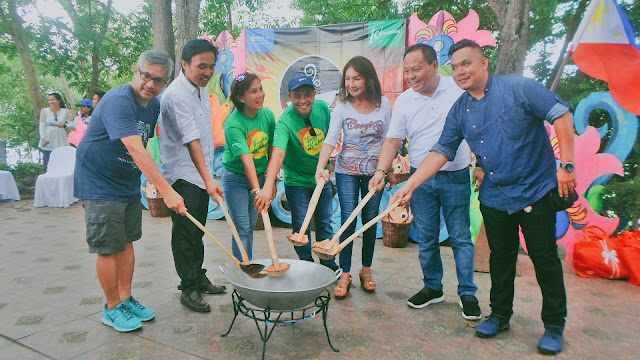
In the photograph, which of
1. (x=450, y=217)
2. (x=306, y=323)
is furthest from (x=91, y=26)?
(x=450, y=217)

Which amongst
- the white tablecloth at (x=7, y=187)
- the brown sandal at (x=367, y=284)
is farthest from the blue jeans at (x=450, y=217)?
the white tablecloth at (x=7, y=187)

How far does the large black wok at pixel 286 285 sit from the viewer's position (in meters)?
1.95

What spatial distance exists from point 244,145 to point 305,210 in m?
0.74

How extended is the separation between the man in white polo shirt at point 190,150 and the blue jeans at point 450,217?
1463 mm

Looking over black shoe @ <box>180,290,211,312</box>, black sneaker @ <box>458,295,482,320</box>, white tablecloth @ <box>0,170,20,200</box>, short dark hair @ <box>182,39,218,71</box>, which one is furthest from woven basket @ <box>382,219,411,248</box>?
white tablecloth @ <box>0,170,20,200</box>

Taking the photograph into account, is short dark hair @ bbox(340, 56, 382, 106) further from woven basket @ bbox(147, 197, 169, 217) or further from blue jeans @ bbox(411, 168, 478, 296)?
woven basket @ bbox(147, 197, 169, 217)

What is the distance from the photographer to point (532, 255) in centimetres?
231

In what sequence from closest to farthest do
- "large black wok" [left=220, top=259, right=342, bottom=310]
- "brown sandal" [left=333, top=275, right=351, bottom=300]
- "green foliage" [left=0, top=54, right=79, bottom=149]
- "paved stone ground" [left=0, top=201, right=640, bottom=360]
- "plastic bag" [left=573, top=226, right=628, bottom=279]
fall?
"large black wok" [left=220, top=259, right=342, bottom=310] → "paved stone ground" [left=0, top=201, right=640, bottom=360] → "brown sandal" [left=333, top=275, right=351, bottom=300] → "plastic bag" [left=573, top=226, right=628, bottom=279] → "green foliage" [left=0, top=54, right=79, bottom=149]

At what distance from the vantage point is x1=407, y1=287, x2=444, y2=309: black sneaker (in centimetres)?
298

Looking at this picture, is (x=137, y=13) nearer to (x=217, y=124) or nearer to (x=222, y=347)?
(x=217, y=124)

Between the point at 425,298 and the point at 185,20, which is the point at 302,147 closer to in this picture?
the point at 425,298

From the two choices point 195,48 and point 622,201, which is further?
point 622,201

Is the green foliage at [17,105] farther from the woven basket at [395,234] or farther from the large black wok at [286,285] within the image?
the large black wok at [286,285]

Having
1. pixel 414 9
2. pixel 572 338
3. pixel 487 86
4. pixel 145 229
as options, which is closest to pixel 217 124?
pixel 145 229
